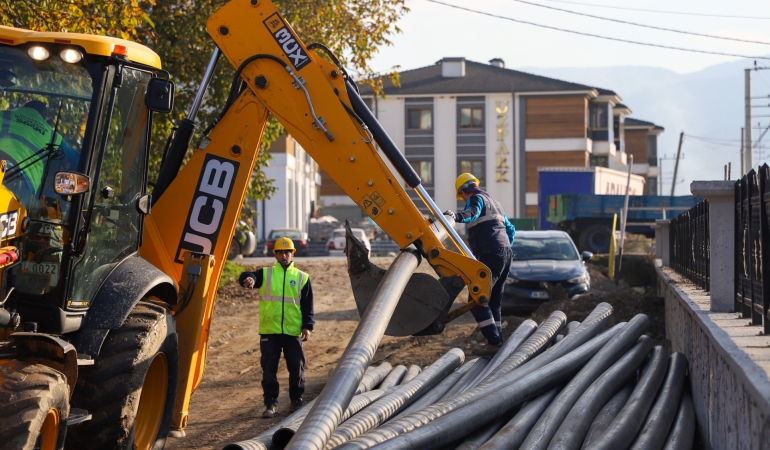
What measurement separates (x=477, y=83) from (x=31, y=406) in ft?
187

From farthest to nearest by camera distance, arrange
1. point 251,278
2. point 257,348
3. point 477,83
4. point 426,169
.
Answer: point 477,83
point 426,169
point 257,348
point 251,278

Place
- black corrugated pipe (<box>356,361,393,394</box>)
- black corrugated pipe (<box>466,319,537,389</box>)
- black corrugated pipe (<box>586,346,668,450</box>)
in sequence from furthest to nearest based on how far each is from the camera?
black corrugated pipe (<box>356,361,393,394</box>)
black corrugated pipe (<box>466,319,537,389</box>)
black corrugated pipe (<box>586,346,668,450</box>)

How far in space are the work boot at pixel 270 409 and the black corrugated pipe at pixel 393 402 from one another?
56.1 inches

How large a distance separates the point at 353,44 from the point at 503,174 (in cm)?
4064

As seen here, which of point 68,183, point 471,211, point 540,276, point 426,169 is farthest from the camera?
point 426,169

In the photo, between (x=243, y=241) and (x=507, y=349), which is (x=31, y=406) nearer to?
(x=507, y=349)

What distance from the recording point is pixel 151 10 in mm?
17297

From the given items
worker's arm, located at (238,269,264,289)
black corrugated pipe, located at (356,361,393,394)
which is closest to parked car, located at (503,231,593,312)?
black corrugated pipe, located at (356,361,393,394)

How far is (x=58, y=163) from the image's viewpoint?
5750 millimetres

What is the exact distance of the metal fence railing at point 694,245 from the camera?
966 cm

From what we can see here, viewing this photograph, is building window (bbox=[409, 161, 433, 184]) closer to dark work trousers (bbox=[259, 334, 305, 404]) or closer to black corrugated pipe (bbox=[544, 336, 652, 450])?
dark work trousers (bbox=[259, 334, 305, 404])

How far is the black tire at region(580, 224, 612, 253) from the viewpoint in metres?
33.9

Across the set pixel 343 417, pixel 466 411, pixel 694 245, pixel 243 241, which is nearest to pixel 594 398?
pixel 466 411

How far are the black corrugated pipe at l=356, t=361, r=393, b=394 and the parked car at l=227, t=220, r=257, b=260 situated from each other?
731 cm
